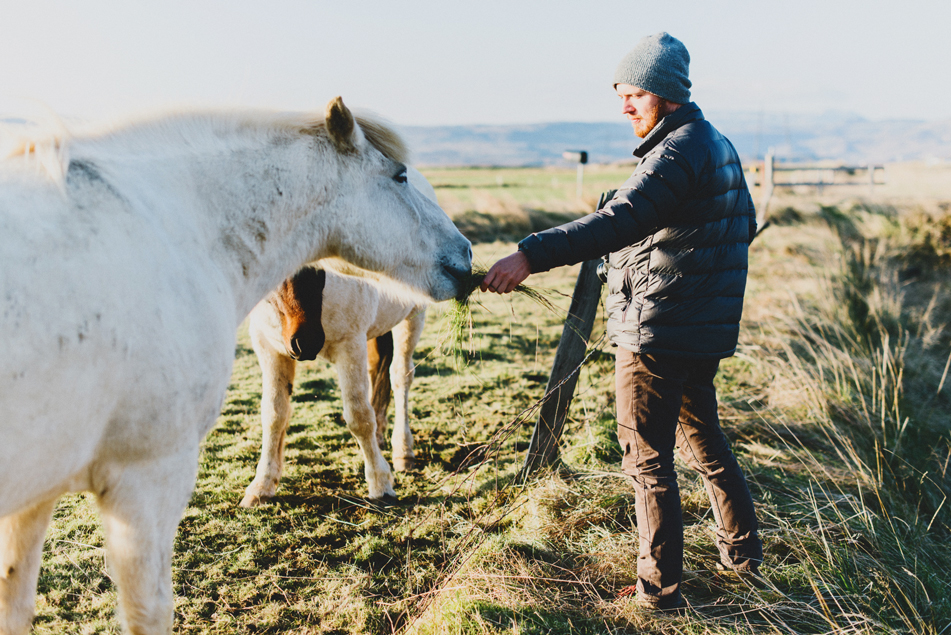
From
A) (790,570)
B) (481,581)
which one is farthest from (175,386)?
(790,570)

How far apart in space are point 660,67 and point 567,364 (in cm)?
186

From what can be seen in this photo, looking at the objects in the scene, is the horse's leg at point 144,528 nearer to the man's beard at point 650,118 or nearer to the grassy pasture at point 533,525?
the grassy pasture at point 533,525

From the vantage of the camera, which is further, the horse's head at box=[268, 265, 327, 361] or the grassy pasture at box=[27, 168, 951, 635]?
the horse's head at box=[268, 265, 327, 361]

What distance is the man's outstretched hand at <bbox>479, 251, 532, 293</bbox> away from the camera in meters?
2.40

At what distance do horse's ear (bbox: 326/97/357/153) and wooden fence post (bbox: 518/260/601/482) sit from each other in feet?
5.80

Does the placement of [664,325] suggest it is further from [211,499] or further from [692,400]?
[211,499]

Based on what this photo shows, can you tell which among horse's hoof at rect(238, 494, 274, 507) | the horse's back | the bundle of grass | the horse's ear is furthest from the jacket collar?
horse's hoof at rect(238, 494, 274, 507)

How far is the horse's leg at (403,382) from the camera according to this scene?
4656 mm

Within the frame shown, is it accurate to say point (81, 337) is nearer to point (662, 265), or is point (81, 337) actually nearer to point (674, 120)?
point (662, 265)

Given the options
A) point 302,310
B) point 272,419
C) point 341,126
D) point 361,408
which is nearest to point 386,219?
point 341,126

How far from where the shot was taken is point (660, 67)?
2373 mm

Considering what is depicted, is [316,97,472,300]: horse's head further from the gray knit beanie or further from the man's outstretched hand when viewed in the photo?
the gray knit beanie

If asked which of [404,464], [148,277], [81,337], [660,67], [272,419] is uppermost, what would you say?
[660,67]

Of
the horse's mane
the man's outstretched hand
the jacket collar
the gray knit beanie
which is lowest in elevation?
the man's outstretched hand
